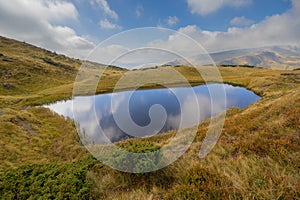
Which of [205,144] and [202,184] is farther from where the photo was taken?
[205,144]

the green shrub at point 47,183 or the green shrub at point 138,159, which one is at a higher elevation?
the green shrub at point 138,159

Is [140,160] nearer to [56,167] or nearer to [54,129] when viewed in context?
[56,167]

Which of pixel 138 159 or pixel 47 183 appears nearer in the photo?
pixel 47 183

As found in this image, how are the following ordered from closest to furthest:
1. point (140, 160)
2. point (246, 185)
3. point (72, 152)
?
point (246, 185) < point (140, 160) < point (72, 152)

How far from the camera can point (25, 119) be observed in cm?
2489

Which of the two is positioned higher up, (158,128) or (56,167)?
(56,167)

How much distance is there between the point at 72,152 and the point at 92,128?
663 cm

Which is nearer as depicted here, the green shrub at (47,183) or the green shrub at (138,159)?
the green shrub at (47,183)

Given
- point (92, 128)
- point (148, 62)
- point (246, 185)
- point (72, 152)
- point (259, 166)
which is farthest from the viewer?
point (92, 128)

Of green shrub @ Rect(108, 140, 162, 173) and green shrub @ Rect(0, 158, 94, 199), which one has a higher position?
green shrub @ Rect(108, 140, 162, 173)

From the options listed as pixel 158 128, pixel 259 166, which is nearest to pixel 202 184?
pixel 259 166

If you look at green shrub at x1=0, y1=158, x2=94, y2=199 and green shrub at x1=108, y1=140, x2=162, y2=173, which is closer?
green shrub at x1=0, y1=158, x2=94, y2=199

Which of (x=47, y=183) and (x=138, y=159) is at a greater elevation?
(x=138, y=159)

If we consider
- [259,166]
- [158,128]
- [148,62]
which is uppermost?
[148,62]
